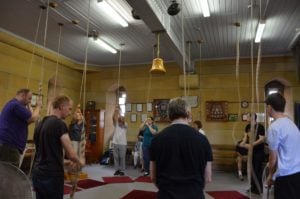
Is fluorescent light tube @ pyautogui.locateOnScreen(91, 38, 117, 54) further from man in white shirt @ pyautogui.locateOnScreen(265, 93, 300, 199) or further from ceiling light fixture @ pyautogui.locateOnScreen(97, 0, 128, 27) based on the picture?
man in white shirt @ pyautogui.locateOnScreen(265, 93, 300, 199)

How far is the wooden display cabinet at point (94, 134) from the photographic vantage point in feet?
28.4

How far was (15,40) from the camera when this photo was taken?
6.57m

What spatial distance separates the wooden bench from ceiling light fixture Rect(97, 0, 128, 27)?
4.34m

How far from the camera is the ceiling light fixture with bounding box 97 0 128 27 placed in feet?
15.8

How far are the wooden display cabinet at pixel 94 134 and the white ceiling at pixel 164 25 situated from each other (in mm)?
2017

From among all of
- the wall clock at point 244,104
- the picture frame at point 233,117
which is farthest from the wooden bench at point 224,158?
the wall clock at point 244,104

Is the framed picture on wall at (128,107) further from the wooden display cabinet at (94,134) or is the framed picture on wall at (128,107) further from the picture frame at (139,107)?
the wooden display cabinet at (94,134)

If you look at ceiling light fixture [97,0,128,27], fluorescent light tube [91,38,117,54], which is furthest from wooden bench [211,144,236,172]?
ceiling light fixture [97,0,128,27]

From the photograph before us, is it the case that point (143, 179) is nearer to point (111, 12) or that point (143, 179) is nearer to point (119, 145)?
point (119, 145)

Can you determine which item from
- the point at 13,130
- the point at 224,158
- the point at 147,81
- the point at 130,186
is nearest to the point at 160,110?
the point at 147,81

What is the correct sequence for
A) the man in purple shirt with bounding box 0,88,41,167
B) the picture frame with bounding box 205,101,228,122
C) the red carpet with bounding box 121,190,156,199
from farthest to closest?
the picture frame with bounding box 205,101,228,122
the red carpet with bounding box 121,190,156,199
the man in purple shirt with bounding box 0,88,41,167

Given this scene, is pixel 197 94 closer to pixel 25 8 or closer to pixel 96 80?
pixel 96 80

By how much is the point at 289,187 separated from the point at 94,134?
719 centimetres

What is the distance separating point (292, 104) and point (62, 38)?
6.23 m
